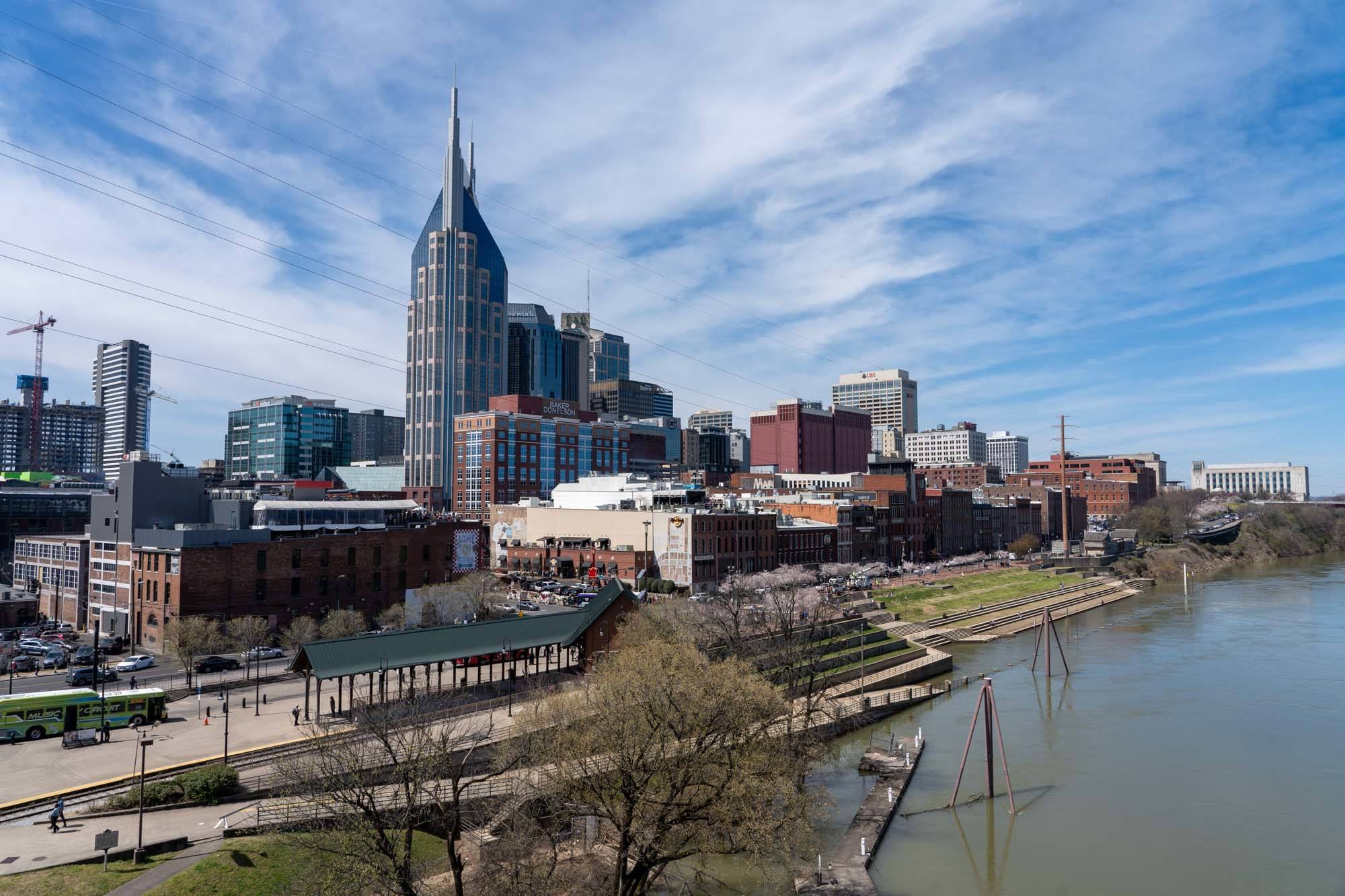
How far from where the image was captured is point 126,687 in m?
52.7

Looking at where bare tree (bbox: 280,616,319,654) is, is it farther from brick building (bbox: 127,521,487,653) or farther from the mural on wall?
the mural on wall

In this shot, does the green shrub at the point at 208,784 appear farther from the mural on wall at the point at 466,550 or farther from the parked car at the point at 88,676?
the mural on wall at the point at 466,550

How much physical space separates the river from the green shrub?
2614 cm

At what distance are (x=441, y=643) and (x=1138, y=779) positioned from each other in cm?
3942

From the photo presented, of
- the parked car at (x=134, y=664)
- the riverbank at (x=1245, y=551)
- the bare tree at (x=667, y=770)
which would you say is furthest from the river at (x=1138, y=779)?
the riverbank at (x=1245, y=551)

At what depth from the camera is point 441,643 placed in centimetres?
4766

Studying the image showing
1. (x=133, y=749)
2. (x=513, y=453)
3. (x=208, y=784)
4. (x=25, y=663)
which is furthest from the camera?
(x=513, y=453)

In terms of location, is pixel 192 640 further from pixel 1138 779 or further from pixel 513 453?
pixel 513 453

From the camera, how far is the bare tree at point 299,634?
6059 cm

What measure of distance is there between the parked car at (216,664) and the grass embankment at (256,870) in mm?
31792

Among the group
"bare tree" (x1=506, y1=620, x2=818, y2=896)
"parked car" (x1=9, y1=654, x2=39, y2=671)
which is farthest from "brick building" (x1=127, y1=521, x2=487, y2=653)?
"bare tree" (x1=506, y1=620, x2=818, y2=896)

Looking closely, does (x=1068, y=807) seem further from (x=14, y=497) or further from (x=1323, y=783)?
(x=14, y=497)

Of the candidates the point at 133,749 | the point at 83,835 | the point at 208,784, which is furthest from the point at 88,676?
the point at 83,835

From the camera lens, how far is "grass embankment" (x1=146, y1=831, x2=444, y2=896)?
25038mm
